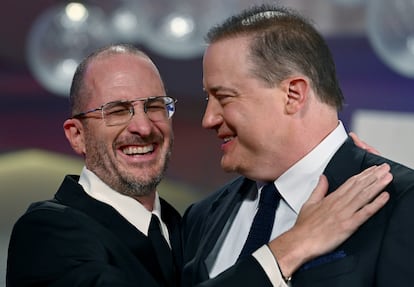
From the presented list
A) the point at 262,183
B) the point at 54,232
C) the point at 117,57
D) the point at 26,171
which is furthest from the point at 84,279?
the point at 26,171

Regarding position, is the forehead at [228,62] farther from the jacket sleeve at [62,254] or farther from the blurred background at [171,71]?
the blurred background at [171,71]

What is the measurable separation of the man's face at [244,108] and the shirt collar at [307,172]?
3 centimetres

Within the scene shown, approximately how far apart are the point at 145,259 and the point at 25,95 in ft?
6.57

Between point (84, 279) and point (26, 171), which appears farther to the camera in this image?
point (26, 171)

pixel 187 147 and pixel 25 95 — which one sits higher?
pixel 25 95

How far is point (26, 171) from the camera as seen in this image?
10.4 feet

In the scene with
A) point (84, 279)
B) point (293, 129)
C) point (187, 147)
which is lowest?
point (187, 147)

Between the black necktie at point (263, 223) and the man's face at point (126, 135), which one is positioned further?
the man's face at point (126, 135)

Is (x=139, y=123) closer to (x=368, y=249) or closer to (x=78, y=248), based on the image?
(x=78, y=248)

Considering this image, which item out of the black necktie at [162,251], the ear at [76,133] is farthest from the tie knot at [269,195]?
the ear at [76,133]

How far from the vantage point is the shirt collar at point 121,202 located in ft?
5.03

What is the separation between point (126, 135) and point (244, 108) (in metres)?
0.28

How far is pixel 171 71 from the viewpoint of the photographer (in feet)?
10.7

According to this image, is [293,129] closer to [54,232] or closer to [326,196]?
[326,196]
